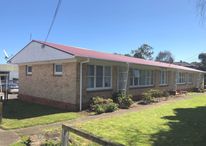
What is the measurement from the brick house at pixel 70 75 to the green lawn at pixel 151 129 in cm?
355

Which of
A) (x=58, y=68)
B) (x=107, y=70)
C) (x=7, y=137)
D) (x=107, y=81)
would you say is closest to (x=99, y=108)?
(x=107, y=81)

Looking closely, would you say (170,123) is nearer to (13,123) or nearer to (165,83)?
(13,123)

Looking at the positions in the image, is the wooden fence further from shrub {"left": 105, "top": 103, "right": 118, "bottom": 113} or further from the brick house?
shrub {"left": 105, "top": 103, "right": 118, "bottom": 113}

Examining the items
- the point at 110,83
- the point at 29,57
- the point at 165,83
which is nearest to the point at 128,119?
the point at 110,83

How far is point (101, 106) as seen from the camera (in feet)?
46.9

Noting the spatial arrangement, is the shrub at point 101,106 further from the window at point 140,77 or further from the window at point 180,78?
the window at point 180,78

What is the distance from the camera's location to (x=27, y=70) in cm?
1950

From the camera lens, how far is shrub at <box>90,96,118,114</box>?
13964mm

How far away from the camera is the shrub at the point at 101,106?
14.0m

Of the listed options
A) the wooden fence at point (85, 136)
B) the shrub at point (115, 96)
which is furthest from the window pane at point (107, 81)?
the wooden fence at point (85, 136)

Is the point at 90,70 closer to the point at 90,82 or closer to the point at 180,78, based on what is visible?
the point at 90,82

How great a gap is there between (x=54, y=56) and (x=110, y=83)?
4.35 m

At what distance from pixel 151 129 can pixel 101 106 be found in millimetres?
4682

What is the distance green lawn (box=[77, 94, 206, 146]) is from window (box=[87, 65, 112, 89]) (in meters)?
3.70
